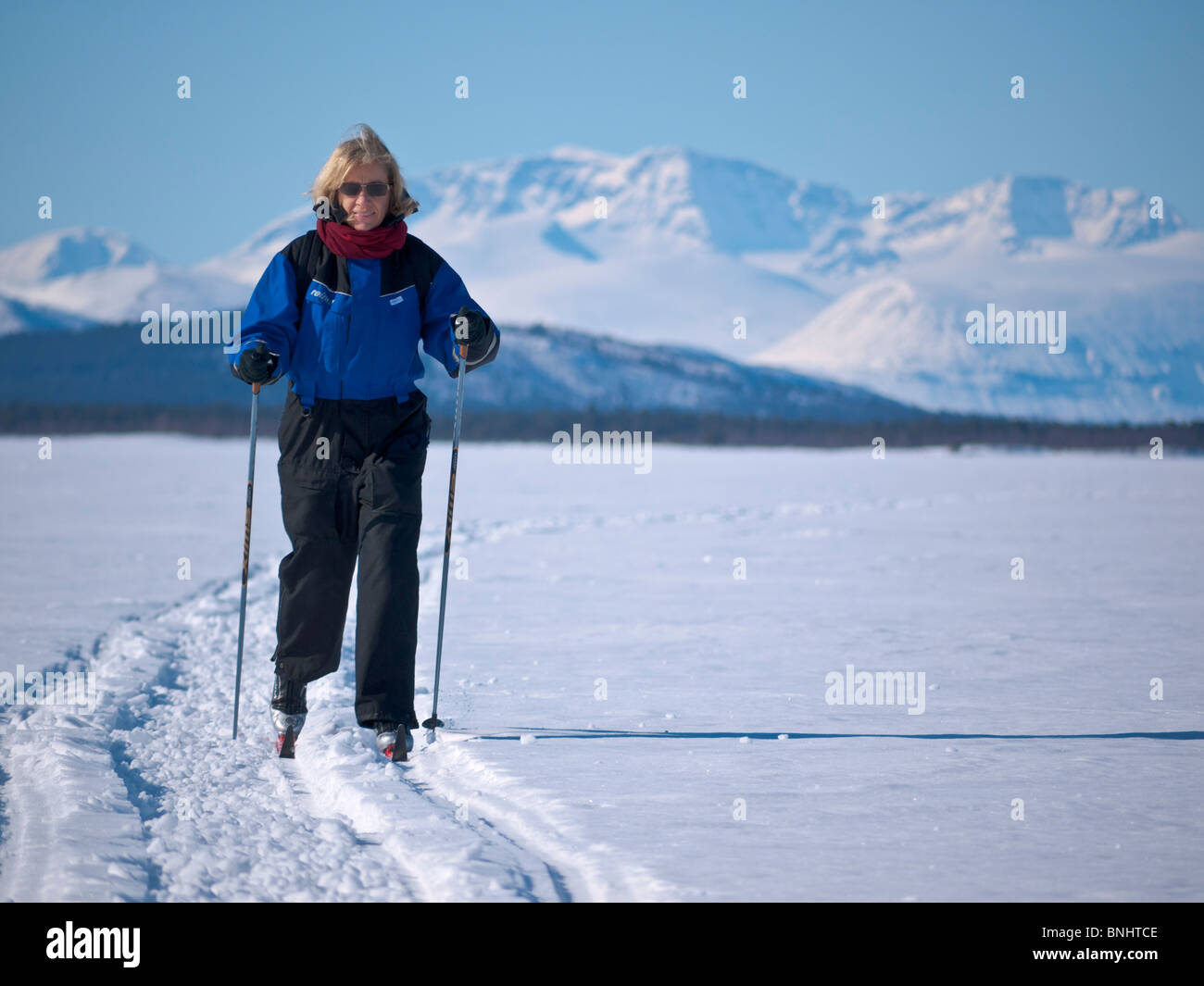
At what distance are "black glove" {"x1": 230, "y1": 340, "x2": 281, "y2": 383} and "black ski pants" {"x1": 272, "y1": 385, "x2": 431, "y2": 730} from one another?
0.19 meters

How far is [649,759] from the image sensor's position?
14.0ft

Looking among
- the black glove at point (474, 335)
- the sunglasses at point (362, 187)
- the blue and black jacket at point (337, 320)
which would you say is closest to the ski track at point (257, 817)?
the blue and black jacket at point (337, 320)

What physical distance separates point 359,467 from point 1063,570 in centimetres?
759

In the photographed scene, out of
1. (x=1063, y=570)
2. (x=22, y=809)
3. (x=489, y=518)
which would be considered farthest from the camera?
(x=489, y=518)

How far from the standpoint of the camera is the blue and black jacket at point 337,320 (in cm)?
428

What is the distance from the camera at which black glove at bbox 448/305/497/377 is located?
4371 mm

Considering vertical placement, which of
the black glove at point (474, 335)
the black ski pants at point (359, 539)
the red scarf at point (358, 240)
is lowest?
the black ski pants at point (359, 539)

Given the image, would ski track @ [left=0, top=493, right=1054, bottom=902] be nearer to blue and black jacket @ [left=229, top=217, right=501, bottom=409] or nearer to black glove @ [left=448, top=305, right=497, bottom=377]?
blue and black jacket @ [left=229, top=217, right=501, bottom=409]

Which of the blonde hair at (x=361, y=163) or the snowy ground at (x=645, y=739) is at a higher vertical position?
the blonde hair at (x=361, y=163)

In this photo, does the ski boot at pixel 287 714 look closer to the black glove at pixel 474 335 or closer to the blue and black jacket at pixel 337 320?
the blue and black jacket at pixel 337 320

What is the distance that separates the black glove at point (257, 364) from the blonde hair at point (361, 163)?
53cm

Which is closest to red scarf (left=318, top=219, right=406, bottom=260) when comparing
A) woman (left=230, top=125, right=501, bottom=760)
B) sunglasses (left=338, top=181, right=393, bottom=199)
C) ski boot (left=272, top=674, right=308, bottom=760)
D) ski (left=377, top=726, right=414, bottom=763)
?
woman (left=230, top=125, right=501, bottom=760)

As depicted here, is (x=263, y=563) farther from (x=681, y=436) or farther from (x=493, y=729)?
(x=681, y=436)
